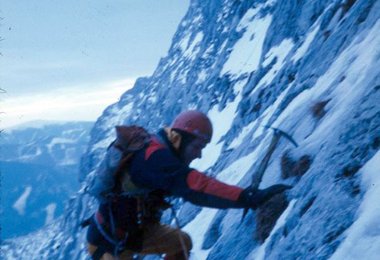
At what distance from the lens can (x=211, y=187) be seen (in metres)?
4.19

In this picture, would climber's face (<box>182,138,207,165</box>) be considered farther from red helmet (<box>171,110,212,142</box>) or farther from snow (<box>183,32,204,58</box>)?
snow (<box>183,32,204,58</box>)

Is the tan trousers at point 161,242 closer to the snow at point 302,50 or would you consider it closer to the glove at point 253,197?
the glove at point 253,197

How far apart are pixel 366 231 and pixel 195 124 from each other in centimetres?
212

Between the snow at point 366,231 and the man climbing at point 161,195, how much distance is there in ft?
2.61

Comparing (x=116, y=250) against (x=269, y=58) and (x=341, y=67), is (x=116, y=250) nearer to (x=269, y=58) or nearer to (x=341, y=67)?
(x=341, y=67)

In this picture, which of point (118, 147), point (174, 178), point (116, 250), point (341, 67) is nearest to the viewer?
point (174, 178)

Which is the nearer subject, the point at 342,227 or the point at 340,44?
the point at 342,227

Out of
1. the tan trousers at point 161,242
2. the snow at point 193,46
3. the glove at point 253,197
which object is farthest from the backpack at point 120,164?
the snow at point 193,46

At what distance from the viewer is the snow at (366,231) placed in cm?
387

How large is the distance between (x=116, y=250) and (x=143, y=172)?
1420mm

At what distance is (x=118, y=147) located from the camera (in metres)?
4.88

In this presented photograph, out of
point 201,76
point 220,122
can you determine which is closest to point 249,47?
point 220,122

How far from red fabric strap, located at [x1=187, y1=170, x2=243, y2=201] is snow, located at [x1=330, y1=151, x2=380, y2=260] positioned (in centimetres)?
116

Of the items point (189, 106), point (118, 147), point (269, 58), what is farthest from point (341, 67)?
point (189, 106)
